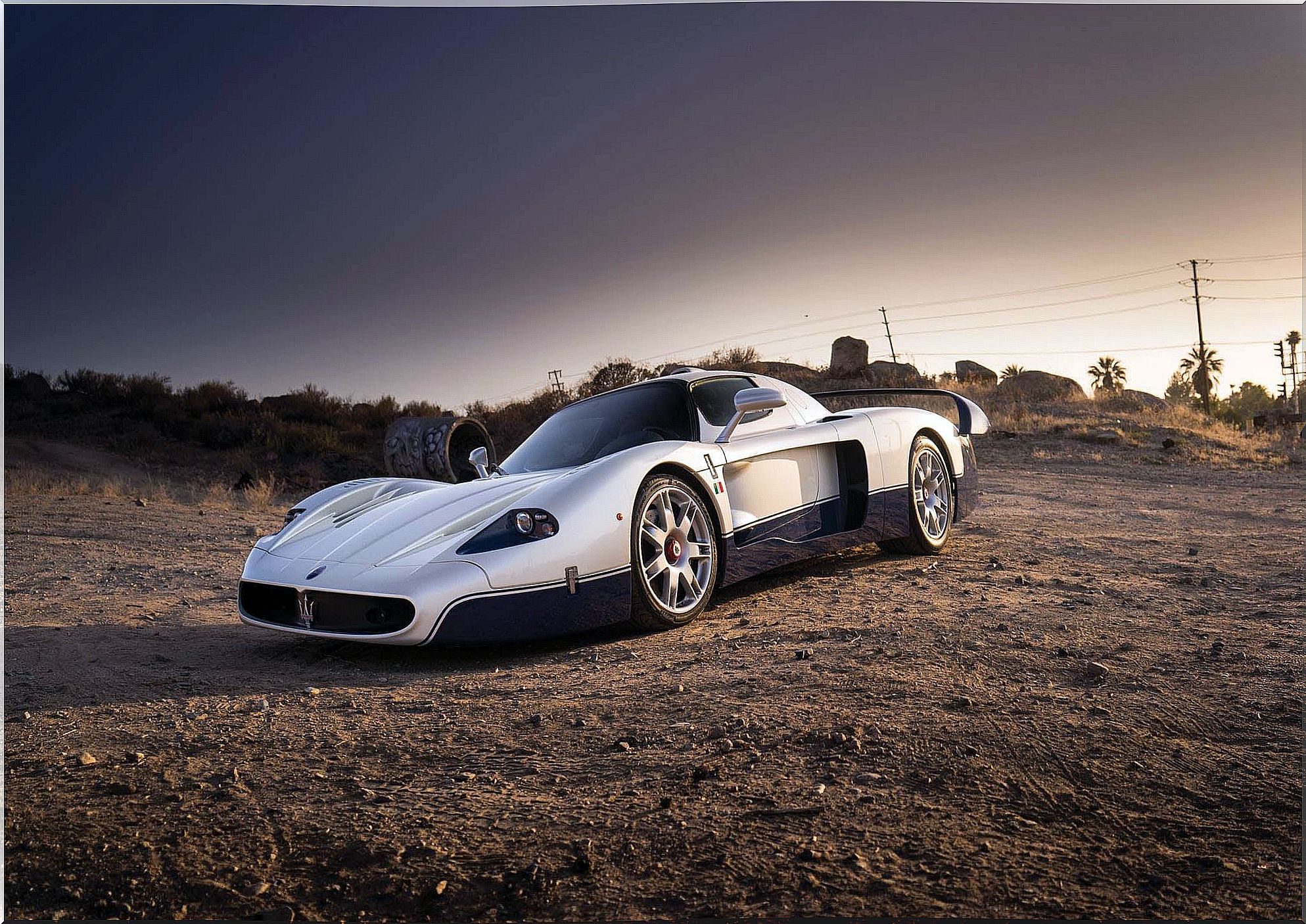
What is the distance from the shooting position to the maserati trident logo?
13.3 feet

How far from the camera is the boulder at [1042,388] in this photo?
24.3 metres

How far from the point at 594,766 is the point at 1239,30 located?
568cm

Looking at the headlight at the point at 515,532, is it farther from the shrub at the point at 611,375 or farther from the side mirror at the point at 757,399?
the shrub at the point at 611,375

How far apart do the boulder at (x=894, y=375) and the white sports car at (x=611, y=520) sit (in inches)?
775

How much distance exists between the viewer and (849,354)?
2917cm

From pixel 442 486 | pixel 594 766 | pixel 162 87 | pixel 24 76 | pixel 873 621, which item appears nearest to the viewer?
pixel 594 766

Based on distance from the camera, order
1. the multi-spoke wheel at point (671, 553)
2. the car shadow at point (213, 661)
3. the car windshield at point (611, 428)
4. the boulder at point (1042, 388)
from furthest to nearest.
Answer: the boulder at point (1042, 388)
the car windshield at point (611, 428)
the multi-spoke wheel at point (671, 553)
the car shadow at point (213, 661)

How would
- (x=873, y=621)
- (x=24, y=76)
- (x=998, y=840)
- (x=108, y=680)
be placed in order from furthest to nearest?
(x=24, y=76), (x=873, y=621), (x=108, y=680), (x=998, y=840)

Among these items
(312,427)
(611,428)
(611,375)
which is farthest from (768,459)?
(312,427)

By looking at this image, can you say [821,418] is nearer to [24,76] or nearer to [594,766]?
[594,766]

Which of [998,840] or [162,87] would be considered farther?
[162,87]

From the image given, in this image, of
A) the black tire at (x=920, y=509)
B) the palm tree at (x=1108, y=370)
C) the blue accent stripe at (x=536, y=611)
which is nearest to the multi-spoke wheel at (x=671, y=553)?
the blue accent stripe at (x=536, y=611)

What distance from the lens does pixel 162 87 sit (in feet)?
24.8

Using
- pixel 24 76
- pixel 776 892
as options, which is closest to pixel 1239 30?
pixel 776 892
